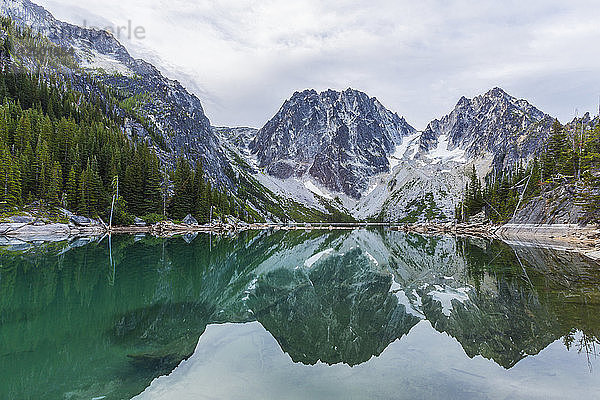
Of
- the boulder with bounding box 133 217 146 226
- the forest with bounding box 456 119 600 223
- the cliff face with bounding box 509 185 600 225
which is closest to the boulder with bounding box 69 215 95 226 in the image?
the boulder with bounding box 133 217 146 226

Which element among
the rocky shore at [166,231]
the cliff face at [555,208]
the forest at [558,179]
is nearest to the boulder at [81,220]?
the rocky shore at [166,231]

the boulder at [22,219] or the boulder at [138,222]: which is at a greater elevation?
the boulder at [22,219]

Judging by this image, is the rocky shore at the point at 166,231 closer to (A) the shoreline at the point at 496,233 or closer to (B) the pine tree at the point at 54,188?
(A) the shoreline at the point at 496,233

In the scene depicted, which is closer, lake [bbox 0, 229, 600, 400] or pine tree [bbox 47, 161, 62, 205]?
lake [bbox 0, 229, 600, 400]

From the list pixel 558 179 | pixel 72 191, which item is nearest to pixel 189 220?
pixel 72 191

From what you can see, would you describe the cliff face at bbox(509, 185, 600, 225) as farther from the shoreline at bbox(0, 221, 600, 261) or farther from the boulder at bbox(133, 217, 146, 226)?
the boulder at bbox(133, 217, 146, 226)

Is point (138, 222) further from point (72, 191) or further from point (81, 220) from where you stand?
point (72, 191)

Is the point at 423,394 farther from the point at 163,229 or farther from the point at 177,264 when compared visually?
the point at 163,229

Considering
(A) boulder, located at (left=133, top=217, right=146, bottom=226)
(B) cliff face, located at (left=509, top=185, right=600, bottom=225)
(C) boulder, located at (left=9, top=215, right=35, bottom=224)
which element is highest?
(B) cliff face, located at (left=509, top=185, right=600, bottom=225)

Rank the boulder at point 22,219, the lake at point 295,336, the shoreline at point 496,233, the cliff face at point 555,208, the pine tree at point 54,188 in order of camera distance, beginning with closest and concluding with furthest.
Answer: the lake at point 295,336
the shoreline at point 496,233
the cliff face at point 555,208
the boulder at point 22,219
the pine tree at point 54,188

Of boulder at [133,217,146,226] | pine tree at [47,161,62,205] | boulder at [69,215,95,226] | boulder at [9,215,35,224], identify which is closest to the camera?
boulder at [9,215,35,224]

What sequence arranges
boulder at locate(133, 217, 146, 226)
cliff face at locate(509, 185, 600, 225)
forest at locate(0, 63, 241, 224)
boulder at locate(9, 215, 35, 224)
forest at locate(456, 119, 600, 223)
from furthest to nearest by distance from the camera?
boulder at locate(133, 217, 146, 226) → forest at locate(0, 63, 241, 224) → boulder at locate(9, 215, 35, 224) → cliff face at locate(509, 185, 600, 225) → forest at locate(456, 119, 600, 223)

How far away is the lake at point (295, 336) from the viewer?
1030 cm

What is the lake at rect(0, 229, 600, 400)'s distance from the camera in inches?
405
